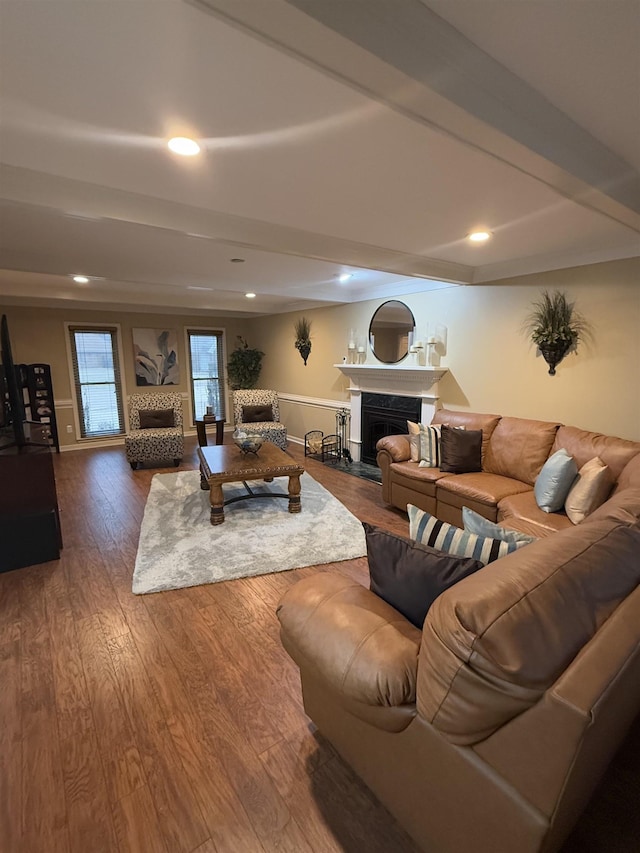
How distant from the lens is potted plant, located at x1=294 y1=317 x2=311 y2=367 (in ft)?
21.5

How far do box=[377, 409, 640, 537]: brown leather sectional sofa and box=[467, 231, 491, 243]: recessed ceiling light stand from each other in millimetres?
1601

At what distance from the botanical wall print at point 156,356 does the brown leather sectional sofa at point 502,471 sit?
15.9 feet

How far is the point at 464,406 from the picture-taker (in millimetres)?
4430

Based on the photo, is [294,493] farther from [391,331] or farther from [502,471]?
[391,331]

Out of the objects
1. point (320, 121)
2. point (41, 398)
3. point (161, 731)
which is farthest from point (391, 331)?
point (41, 398)

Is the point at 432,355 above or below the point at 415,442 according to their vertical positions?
above

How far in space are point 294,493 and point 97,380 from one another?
476 cm

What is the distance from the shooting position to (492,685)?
903 millimetres

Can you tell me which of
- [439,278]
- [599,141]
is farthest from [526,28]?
[439,278]

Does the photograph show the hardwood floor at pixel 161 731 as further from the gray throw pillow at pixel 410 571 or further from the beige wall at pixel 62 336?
the beige wall at pixel 62 336

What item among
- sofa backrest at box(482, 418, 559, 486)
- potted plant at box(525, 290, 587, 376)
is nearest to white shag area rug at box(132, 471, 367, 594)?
sofa backrest at box(482, 418, 559, 486)

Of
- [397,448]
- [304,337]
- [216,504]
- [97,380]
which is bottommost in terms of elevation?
[216,504]

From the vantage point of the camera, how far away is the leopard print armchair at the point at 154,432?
5.62m

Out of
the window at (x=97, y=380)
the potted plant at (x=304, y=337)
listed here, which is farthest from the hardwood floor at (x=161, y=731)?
the window at (x=97, y=380)
